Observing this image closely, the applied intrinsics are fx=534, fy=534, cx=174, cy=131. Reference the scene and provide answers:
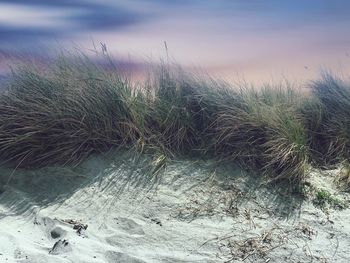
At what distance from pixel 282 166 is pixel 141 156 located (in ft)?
4.70

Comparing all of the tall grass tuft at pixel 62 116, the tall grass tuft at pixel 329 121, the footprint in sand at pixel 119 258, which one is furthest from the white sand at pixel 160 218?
the tall grass tuft at pixel 329 121

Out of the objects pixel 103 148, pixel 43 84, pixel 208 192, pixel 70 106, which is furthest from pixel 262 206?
pixel 43 84

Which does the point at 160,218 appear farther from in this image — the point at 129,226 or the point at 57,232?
the point at 57,232

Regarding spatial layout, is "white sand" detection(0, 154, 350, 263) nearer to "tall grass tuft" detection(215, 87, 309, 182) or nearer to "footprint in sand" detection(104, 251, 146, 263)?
"footprint in sand" detection(104, 251, 146, 263)

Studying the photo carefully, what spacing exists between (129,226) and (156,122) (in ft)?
5.14

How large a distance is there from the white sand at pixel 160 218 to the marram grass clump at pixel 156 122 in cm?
23

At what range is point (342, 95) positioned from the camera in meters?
6.89

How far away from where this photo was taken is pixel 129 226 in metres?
4.58

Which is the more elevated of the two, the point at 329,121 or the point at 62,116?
the point at 62,116

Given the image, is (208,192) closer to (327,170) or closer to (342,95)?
(327,170)

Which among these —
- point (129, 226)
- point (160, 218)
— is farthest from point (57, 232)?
point (160, 218)

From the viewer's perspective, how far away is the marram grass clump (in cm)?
546

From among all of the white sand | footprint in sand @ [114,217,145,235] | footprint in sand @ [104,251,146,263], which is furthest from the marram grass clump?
footprint in sand @ [104,251,146,263]

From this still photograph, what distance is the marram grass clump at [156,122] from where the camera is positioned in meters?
5.46
